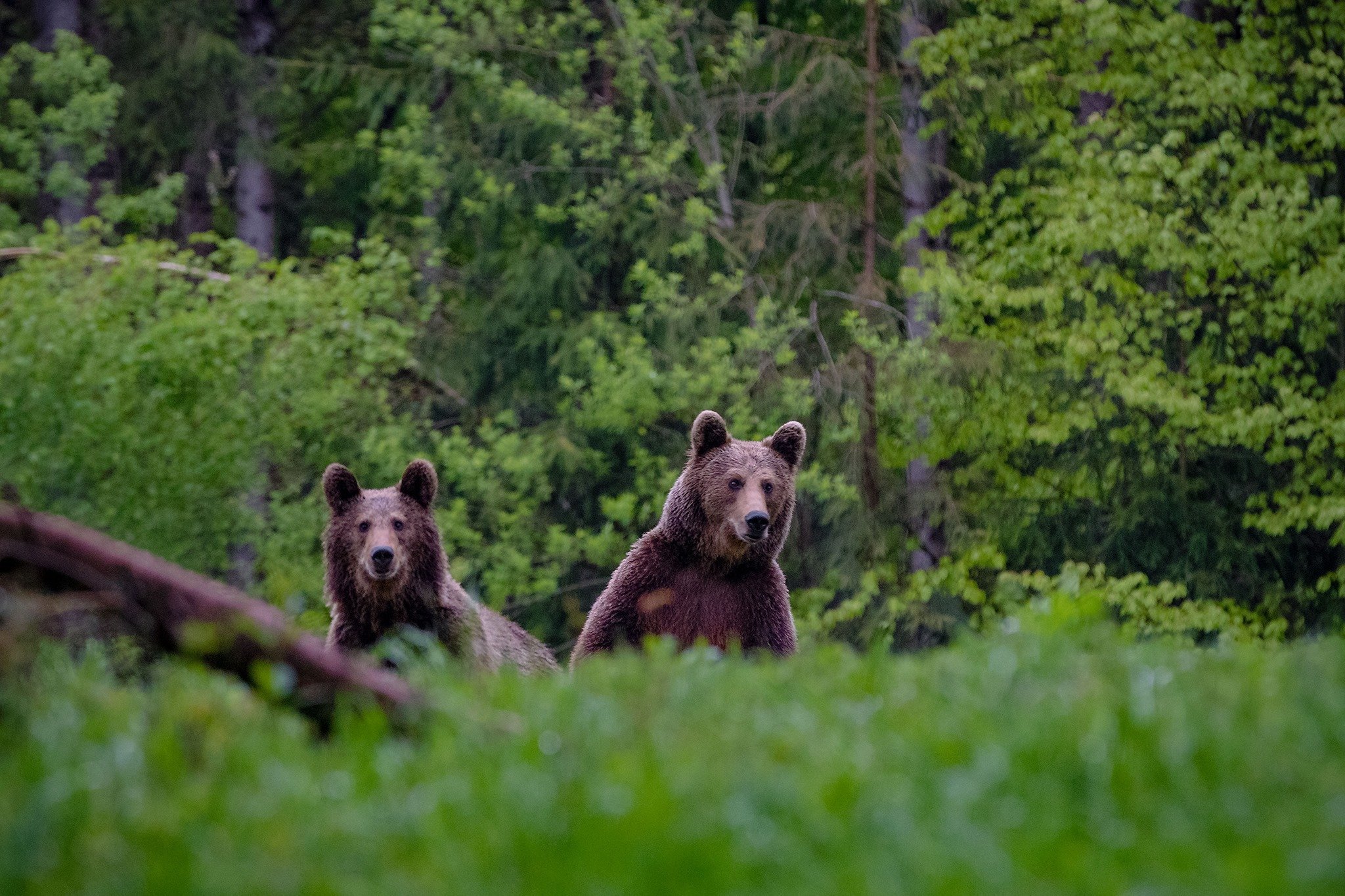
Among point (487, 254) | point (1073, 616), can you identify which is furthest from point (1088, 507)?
point (1073, 616)

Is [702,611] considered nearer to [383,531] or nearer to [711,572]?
[711,572]

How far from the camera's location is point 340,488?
8.49 meters

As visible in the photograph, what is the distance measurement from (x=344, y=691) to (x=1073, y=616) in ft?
8.13

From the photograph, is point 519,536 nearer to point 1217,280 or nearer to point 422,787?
point 1217,280

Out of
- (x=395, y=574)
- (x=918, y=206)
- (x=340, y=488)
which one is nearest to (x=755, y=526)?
(x=395, y=574)

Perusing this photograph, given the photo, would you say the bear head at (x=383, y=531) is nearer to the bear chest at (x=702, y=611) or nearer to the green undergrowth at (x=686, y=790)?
the bear chest at (x=702, y=611)

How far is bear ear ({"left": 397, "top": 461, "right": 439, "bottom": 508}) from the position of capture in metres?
8.56

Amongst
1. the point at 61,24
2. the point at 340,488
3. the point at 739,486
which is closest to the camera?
the point at 739,486

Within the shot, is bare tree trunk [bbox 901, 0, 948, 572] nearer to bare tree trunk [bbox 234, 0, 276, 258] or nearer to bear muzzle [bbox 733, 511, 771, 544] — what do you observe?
bare tree trunk [bbox 234, 0, 276, 258]

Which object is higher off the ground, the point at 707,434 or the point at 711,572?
the point at 707,434

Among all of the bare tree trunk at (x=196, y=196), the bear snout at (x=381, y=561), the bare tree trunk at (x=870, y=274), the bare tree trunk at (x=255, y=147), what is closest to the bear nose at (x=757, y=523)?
the bear snout at (x=381, y=561)

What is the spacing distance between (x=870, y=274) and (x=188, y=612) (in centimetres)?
1569

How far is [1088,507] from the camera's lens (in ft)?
62.3

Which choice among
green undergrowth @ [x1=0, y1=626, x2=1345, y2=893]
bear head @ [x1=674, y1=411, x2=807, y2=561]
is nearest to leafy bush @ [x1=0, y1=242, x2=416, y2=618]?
bear head @ [x1=674, y1=411, x2=807, y2=561]
